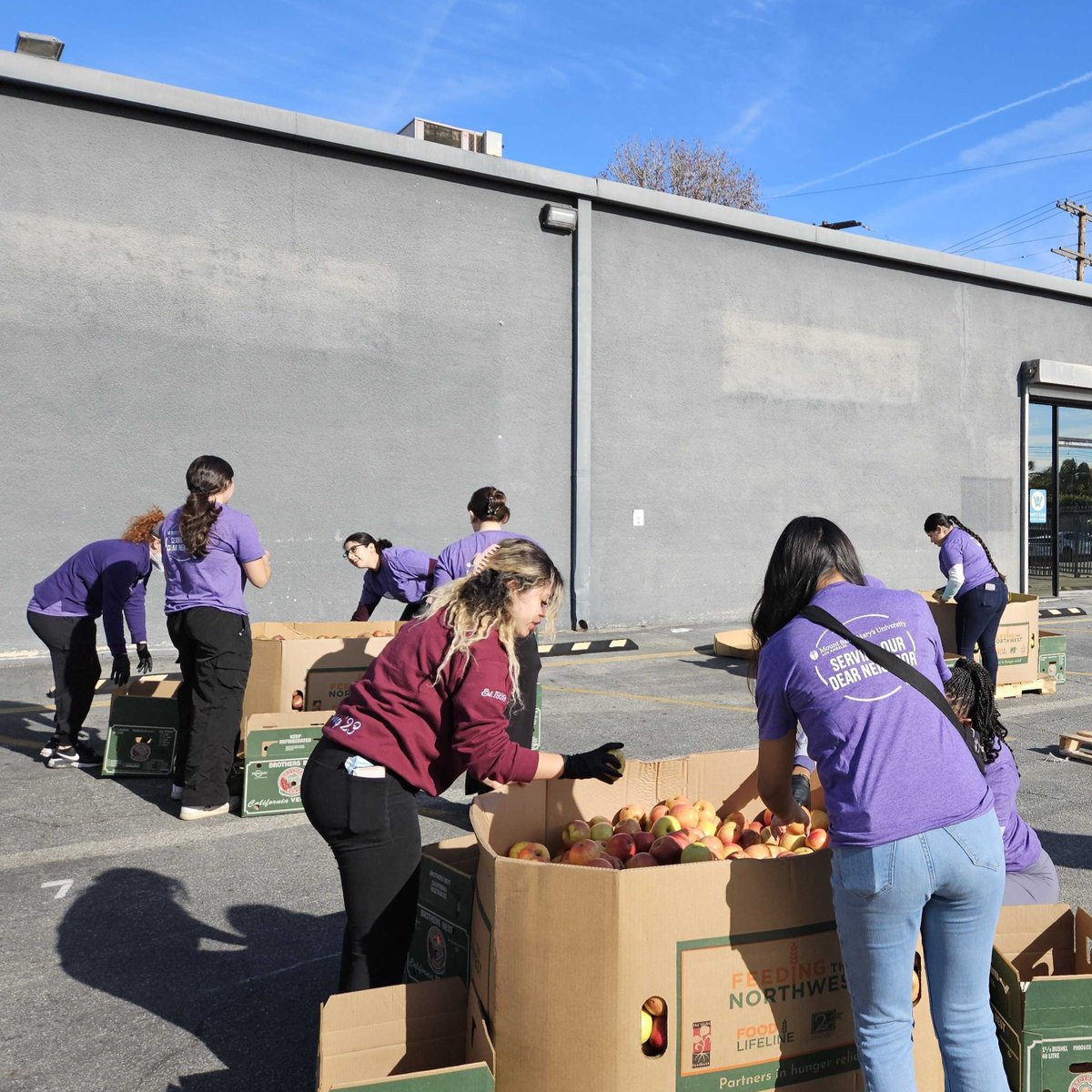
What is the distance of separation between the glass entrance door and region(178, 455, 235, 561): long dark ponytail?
18125 millimetres

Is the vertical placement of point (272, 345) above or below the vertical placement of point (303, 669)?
above

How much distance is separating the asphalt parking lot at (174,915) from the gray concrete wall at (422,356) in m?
4.66

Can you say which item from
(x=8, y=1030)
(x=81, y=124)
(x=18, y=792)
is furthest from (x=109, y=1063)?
(x=81, y=124)

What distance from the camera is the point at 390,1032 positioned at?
8.70ft

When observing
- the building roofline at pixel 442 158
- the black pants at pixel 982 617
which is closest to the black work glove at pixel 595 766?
the black pants at pixel 982 617

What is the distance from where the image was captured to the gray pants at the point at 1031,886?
10.1ft

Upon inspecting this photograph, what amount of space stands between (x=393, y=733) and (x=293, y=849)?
267cm

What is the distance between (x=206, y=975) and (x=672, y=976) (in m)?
2.22

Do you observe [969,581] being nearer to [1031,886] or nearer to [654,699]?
[654,699]

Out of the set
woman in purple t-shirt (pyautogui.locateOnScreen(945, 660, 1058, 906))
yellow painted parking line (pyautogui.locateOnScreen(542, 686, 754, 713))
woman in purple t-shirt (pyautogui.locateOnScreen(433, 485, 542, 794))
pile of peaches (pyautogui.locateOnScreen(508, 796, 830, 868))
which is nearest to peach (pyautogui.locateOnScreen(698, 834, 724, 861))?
pile of peaches (pyautogui.locateOnScreen(508, 796, 830, 868))

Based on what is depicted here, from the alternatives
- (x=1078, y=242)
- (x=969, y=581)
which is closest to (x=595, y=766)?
(x=969, y=581)

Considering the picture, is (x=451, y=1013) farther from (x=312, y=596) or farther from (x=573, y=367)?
(x=573, y=367)

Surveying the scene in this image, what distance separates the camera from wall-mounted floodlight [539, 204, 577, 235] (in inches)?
543

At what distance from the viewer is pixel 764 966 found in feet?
8.34
